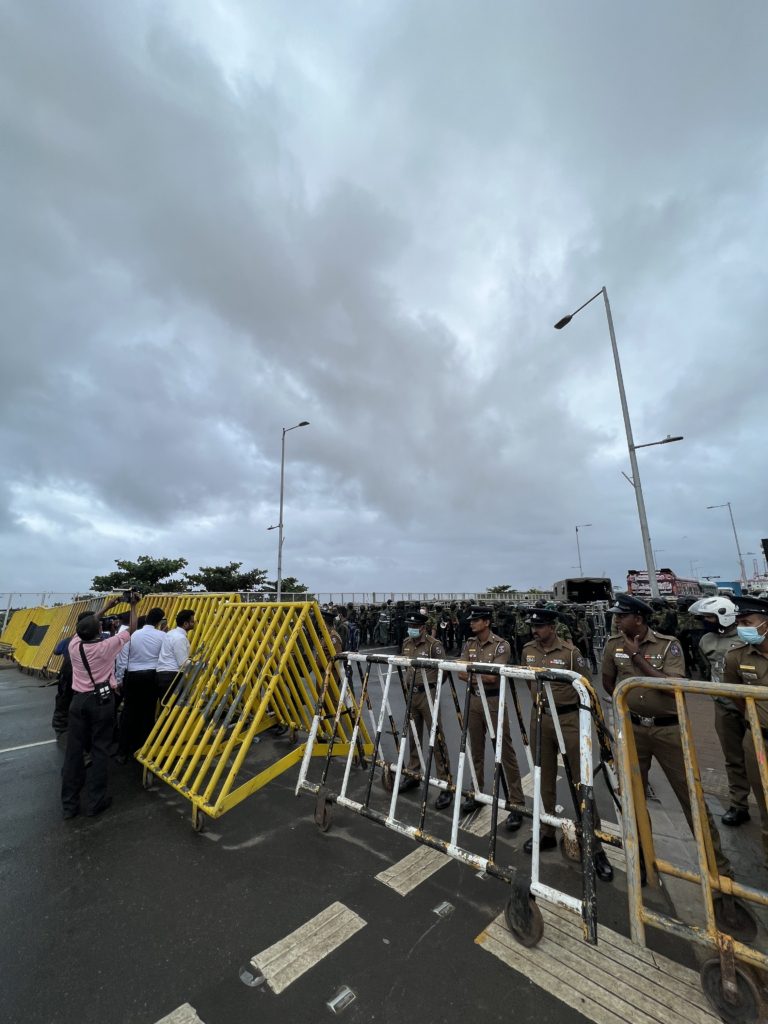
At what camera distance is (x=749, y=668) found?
334 centimetres

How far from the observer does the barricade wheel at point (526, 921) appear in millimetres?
2373

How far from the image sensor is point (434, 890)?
9.33 ft

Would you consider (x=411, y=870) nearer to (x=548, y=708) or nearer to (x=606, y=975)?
(x=606, y=975)

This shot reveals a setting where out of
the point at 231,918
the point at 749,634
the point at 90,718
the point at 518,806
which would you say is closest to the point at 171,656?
the point at 90,718

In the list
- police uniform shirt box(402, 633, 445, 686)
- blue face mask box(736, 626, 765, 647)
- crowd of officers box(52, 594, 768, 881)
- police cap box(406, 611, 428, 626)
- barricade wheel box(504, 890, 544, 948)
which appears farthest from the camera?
police cap box(406, 611, 428, 626)

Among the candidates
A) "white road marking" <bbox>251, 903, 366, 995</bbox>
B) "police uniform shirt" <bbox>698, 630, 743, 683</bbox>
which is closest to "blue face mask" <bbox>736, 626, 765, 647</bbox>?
"police uniform shirt" <bbox>698, 630, 743, 683</bbox>

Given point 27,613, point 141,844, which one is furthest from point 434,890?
point 27,613

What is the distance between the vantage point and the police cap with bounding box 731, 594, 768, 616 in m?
3.45

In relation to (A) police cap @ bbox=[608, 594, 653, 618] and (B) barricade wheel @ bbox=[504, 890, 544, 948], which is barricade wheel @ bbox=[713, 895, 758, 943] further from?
(A) police cap @ bbox=[608, 594, 653, 618]

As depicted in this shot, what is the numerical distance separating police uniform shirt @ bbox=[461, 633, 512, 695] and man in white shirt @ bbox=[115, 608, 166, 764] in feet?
12.1

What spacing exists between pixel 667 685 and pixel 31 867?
4611mm

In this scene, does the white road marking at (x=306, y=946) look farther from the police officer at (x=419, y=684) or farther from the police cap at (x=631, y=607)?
the police cap at (x=631, y=607)

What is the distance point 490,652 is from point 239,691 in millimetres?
2462

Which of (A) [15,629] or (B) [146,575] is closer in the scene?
(A) [15,629]
